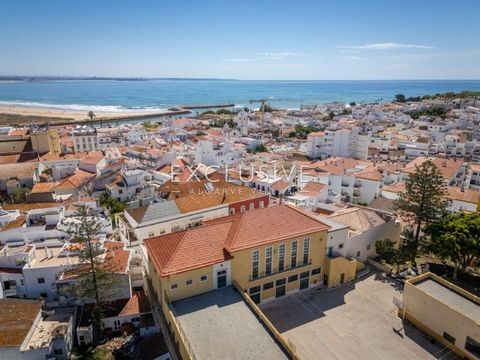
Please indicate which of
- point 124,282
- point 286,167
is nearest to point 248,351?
point 124,282

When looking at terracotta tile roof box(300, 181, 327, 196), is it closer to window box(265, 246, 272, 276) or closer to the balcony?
the balcony

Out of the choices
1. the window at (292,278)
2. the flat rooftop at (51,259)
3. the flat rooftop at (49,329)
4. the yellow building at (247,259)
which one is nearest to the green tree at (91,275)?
the flat rooftop at (49,329)

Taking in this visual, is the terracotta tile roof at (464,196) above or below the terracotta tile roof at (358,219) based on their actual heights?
below

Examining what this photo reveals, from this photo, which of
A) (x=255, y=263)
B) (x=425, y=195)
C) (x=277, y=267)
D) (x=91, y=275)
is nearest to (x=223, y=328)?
(x=255, y=263)

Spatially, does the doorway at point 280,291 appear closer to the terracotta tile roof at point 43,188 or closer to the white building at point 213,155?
the terracotta tile roof at point 43,188

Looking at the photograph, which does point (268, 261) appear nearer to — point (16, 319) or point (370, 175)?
point (16, 319)

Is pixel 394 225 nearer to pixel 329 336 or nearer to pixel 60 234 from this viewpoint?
pixel 329 336
